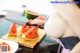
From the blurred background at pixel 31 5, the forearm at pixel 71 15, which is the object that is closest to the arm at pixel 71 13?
the forearm at pixel 71 15

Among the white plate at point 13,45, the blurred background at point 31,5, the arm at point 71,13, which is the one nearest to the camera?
the arm at point 71,13

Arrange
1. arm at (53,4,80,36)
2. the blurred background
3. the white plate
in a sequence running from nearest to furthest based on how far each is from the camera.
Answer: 1. arm at (53,4,80,36)
2. the white plate
3. the blurred background

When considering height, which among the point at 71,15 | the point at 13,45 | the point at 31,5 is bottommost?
the point at 31,5

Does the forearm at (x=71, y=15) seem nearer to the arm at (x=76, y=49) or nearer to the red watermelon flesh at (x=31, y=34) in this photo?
A: the arm at (x=76, y=49)

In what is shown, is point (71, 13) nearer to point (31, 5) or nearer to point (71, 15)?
point (71, 15)

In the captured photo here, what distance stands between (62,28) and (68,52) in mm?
129

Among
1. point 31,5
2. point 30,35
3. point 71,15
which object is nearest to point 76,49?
point 71,15

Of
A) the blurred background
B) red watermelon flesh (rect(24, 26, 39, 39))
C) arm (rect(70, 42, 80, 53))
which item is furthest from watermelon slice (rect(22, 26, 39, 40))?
the blurred background

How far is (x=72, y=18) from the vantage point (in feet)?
2.02

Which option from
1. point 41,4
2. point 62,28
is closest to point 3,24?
point 62,28

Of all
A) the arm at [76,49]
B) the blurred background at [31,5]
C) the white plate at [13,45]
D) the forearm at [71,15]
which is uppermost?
the forearm at [71,15]

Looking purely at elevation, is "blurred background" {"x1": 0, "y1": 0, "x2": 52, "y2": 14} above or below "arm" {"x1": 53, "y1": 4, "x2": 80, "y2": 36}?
below

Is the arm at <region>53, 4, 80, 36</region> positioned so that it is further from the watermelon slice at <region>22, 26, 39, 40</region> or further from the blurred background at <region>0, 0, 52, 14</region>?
the blurred background at <region>0, 0, 52, 14</region>

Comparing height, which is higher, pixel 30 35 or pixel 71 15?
pixel 71 15
